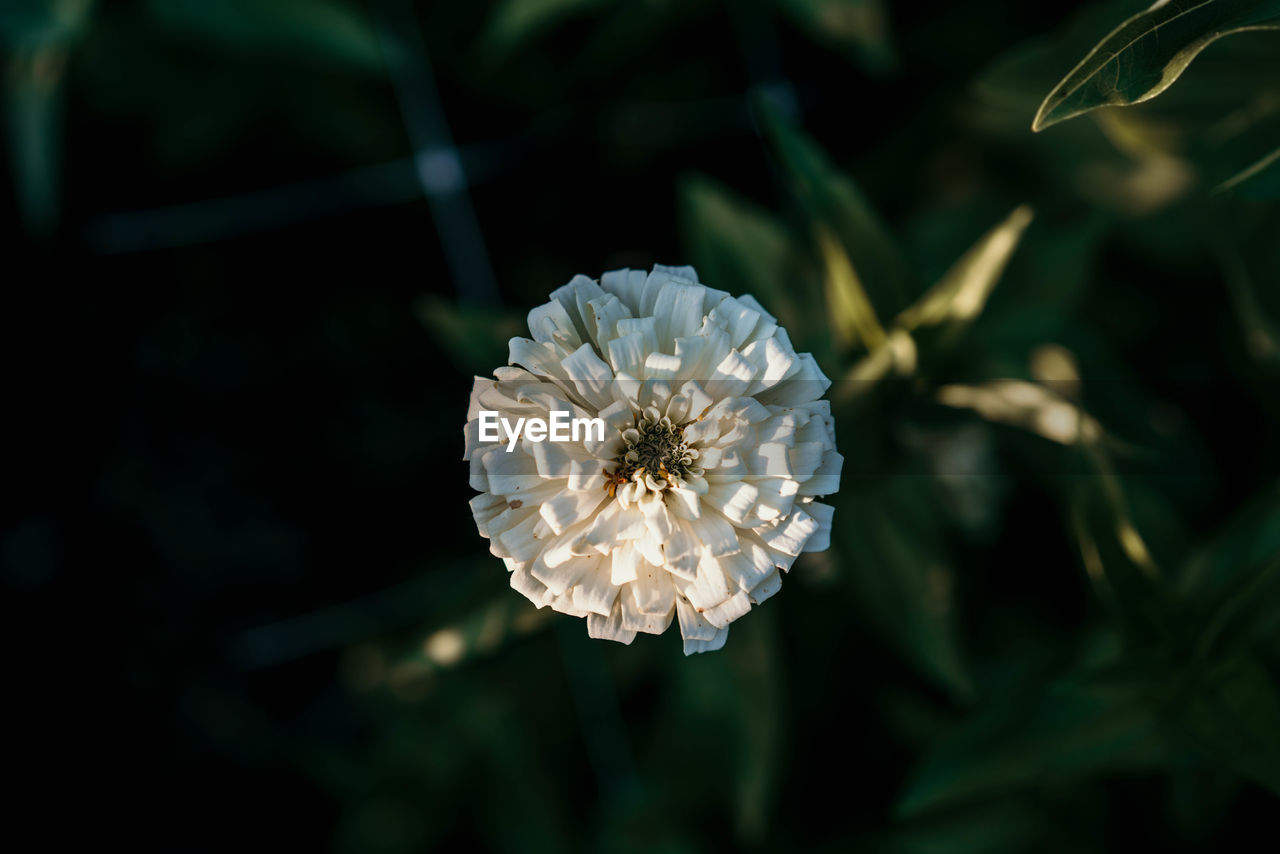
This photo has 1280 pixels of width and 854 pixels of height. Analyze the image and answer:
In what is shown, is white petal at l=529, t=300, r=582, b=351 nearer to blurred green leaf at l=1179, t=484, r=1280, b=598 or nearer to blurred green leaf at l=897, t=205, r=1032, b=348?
blurred green leaf at l=897, t=205, r=1032, b=348

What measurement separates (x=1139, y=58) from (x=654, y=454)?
1.30 ft

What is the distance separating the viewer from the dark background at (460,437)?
89 cm

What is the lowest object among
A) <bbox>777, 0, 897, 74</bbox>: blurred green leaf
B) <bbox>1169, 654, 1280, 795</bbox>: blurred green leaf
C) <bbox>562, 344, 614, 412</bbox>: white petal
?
<bbox>1169, 654, 1280, 795</bbox>: blurred green leaf

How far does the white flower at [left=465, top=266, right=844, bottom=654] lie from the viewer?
0.50 m

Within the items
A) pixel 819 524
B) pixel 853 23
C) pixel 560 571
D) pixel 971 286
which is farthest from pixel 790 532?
pixel 853 23

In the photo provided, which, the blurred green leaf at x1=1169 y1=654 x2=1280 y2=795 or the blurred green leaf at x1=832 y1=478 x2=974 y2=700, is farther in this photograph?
the blurred green leaf at x1=832 y1=478 x2=974 y2=700

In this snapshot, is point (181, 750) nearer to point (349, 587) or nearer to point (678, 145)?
point (349, 587)

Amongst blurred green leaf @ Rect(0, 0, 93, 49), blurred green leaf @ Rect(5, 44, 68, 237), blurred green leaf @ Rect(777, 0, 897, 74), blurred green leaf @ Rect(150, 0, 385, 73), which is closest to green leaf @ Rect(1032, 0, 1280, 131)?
blurred green leaf @ Rect(777, 0, 897, 74)

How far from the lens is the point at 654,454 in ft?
1.78

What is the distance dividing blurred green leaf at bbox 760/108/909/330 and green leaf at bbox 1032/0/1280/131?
238 millimetres

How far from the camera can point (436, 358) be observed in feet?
4.40

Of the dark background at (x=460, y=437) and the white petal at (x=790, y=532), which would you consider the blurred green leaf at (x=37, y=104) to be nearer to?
the dark background at (x=460, y=437)

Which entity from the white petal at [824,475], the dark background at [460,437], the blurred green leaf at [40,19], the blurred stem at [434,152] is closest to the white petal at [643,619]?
the white petal at [824,475]

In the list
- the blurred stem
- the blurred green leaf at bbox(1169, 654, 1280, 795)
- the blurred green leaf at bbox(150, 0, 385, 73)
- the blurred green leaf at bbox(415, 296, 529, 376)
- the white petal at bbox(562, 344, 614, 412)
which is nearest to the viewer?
the white petal at bbox(562, 344, 614, 412)
